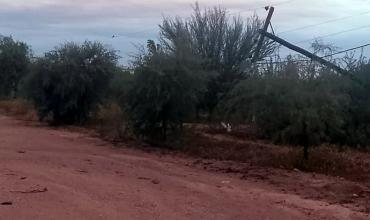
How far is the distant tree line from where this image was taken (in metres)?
20.4

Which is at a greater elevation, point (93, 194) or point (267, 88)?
point (267, 88)

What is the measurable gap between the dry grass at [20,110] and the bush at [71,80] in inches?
97.5

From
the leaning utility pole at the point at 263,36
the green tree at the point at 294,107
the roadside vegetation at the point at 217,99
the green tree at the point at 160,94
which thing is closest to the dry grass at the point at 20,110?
the roadside vegetation at the point at 217,99

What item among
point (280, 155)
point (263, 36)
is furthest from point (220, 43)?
point (280, 155)

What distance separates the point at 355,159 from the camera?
2039 centimetres

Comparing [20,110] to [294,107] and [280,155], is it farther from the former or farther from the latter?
[294,107]

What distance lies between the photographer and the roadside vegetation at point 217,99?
1993cm

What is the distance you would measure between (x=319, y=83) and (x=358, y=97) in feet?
23.8

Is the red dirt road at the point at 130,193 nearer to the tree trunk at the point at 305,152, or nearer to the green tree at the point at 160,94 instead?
the tree trunk at the point at 305,152

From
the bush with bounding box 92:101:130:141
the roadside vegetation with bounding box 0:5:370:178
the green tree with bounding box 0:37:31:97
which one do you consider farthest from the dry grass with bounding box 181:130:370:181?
the green tree with bounding box 0:37:31:97

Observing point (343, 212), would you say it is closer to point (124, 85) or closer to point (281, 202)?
point (281, 202)

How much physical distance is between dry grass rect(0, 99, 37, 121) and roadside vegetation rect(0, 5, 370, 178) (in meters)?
0.66

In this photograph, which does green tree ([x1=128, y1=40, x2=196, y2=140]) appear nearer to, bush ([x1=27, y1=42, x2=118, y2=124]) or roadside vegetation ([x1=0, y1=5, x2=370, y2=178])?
roadside vegetation ([x1=0, y1=5, x2=370, y2=178])

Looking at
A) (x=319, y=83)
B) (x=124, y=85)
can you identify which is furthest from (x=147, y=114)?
(x=319, y=83)
